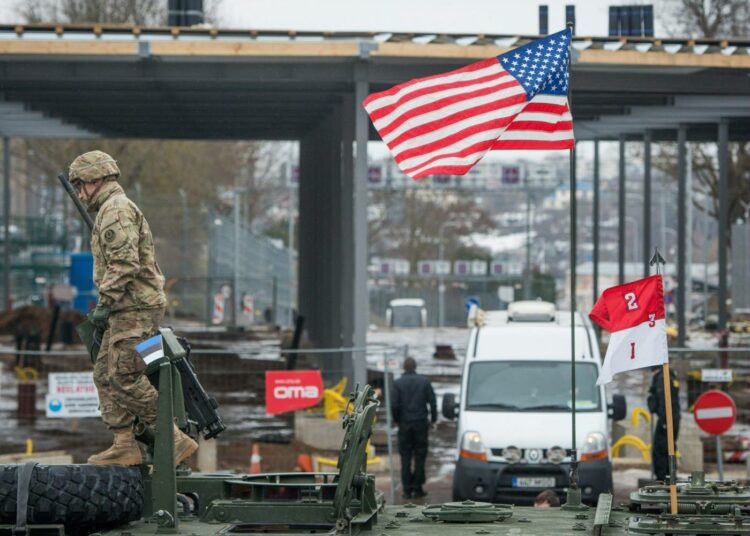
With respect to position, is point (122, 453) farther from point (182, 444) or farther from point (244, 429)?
point (244, 429)

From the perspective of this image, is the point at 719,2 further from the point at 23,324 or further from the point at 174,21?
the point at 174,21

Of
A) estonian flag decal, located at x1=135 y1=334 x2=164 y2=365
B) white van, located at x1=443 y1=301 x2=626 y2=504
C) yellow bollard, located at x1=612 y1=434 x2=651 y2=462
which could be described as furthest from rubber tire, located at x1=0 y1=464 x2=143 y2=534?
yellow bollard, located at x1=612 y1=434 x2=651 y2=462

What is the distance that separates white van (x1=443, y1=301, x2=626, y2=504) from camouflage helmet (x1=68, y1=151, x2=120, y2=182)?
27.9 feet

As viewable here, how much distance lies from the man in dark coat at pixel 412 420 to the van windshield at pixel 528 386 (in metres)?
1.22

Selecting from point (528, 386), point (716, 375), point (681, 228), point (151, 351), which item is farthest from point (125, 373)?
point (681, 228)

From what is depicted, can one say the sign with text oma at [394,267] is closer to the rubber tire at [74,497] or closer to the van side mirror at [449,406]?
the van side mirror at [449,406]

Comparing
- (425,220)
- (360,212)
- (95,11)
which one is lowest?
(360,212)

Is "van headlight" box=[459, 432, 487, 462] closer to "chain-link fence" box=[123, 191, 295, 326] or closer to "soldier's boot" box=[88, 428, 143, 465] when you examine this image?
"soldier's boot" box=[88, 428, 143, 465]

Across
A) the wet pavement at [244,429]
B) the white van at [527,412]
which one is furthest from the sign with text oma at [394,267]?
the white van at [527,412]

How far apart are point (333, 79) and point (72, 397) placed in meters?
8.78

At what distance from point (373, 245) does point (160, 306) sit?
89686 mm

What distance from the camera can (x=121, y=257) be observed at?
8617mm

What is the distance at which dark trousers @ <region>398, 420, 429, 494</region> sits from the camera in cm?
1856

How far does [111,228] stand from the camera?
8.66 m
